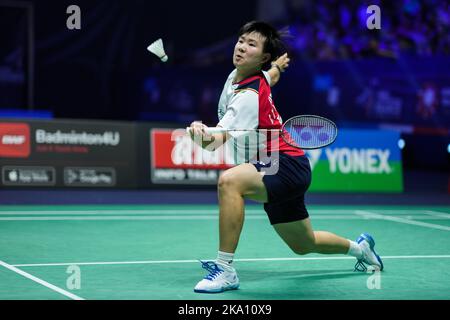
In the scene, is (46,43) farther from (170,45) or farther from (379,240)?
(379,240)

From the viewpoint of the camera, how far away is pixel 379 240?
748cm

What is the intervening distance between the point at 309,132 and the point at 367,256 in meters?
1.07

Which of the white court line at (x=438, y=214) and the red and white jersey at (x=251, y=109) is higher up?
the red and white jersey at (x=251, y=109)

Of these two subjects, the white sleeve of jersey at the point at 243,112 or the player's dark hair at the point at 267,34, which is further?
the player's dark hair at the point at 267,34

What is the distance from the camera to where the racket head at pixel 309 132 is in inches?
197

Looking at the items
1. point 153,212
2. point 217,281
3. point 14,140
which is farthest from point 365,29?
point 217,281

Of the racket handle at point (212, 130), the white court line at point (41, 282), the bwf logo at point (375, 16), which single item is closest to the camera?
the white court line at point (41, 282)

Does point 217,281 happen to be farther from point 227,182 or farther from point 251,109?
point 251,109

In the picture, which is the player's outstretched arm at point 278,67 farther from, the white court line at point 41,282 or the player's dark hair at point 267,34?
the white court line at point 41,282

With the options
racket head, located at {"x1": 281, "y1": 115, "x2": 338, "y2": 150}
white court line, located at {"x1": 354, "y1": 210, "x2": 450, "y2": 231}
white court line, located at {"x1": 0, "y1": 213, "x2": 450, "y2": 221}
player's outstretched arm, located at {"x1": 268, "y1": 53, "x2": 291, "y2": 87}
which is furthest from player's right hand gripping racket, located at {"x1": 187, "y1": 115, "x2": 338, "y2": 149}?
white court line, located at {"x1": 0, "y1": 213, "x2": 450, "y2": 221}

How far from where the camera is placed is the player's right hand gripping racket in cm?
500

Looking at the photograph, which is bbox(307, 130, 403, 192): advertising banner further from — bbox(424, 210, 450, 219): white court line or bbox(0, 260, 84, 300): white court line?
bbox(0, 260, 84, 300): white court line

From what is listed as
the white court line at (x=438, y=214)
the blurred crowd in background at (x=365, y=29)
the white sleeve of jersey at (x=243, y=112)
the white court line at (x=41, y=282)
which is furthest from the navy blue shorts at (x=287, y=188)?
the blurred crowd in background at (x=365, y=29)

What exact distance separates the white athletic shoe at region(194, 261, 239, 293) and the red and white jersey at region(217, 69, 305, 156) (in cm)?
76
